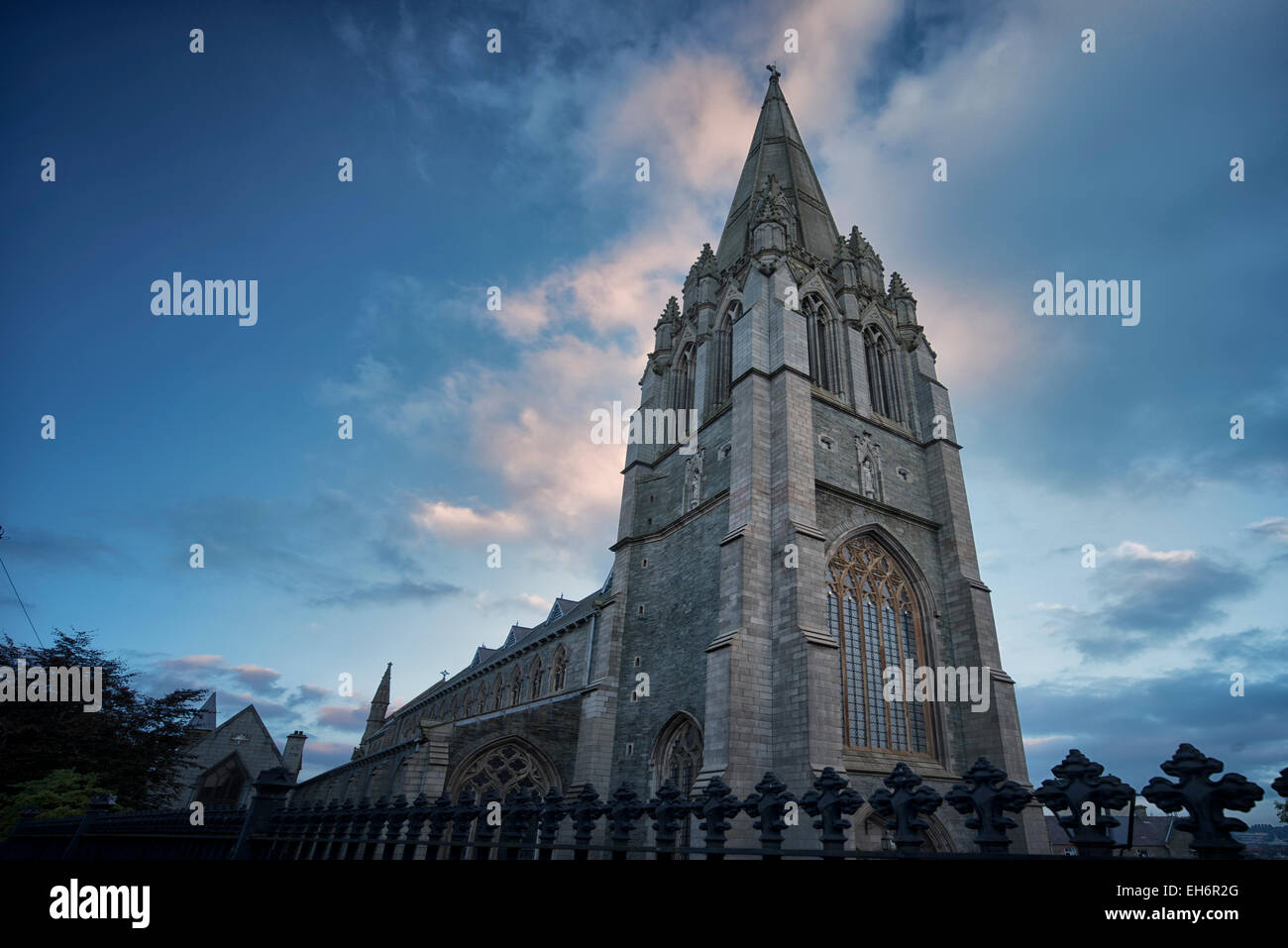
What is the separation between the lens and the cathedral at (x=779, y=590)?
17719mm

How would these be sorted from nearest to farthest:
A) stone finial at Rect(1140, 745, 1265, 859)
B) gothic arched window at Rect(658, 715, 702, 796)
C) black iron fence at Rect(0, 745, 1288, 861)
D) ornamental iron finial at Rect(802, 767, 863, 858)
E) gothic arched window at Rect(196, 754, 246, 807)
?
stone finial at Rect(1140, 745, 1265, 859)
black iron fence at Rect(0, 745, 1288, 861)
ornamental iron finial at Rect(802, 767, 863, 858)
gothic arched window at Rect(658, 715, 702, 796)
gothic arched window at Rect(196, 754, 246, 807)

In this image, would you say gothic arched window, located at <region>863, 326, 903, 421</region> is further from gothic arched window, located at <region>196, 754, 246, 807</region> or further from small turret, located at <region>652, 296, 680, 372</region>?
gothic arched window, located at <region>196, 754, 246, 807</region>

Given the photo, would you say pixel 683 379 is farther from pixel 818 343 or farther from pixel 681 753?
pixel 681 753

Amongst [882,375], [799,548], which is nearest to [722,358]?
[882,375]

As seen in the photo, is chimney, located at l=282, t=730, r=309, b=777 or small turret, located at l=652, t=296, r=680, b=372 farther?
chimney, located at l=282, t=730, r=309, b=777

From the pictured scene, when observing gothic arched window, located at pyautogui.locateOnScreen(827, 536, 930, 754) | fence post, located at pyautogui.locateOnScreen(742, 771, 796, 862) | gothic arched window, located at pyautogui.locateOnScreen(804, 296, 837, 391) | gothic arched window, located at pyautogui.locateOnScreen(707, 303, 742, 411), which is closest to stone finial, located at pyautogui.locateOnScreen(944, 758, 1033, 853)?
fence post, located at pyautogui.locateOnScreen(742, 771, 796, 862)

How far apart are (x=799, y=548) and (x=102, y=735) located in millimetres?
Answer: 31272

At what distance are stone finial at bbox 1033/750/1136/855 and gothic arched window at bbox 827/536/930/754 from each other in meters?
16.0

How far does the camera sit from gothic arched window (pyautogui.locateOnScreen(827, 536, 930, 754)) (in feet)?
62.8

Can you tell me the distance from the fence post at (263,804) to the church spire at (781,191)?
28.5m

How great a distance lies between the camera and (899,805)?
3922 millimetres

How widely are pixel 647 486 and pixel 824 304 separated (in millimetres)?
11787
